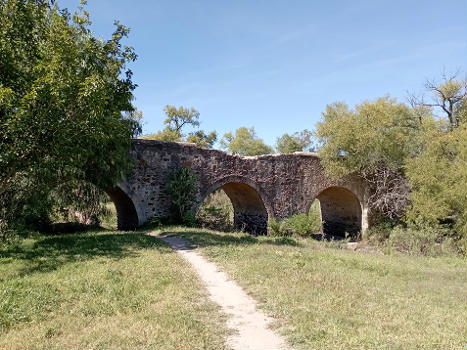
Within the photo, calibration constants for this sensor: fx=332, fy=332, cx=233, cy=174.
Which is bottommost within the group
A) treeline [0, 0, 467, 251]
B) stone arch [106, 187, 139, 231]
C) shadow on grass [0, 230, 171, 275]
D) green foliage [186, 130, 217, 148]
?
shadow on grass [0, 230, 171, 275]

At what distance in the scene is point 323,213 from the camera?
21.0 meters

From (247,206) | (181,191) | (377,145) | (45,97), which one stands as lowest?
(247,206)

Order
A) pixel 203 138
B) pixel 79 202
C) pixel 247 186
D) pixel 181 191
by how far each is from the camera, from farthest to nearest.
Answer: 1. pixel 203 138
2. pixel 247 186
3. pixel 181 191
4. pixel 79 202

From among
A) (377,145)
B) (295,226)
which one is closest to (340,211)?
(377,145)

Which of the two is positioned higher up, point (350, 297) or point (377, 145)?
point (377, 145)

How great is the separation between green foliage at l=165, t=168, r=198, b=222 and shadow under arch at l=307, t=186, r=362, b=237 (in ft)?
26.7

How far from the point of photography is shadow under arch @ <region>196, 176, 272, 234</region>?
15.1 metres

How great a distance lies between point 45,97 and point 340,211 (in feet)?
55.6

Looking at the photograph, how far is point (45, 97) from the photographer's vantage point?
21.9ft

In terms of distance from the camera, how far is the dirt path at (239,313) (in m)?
3.63

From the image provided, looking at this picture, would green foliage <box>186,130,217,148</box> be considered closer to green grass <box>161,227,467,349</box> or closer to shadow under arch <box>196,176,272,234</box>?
shadow under arch <box>196,176,272,234</box>

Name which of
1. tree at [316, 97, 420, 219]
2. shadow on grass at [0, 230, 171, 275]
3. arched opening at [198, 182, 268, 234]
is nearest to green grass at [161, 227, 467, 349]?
shadow on grass at [0, 230, 171, 275]

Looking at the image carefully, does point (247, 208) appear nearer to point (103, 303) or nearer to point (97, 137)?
point (97, 137)

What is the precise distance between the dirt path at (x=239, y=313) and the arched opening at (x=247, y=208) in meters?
8.93
